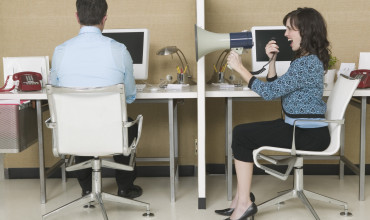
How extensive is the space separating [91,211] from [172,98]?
923mm

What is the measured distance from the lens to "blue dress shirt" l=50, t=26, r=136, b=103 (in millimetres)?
2939

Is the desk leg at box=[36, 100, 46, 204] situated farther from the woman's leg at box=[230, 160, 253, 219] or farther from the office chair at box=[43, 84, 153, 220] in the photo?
the woman's leg at box=[230, 160, 253, 219]

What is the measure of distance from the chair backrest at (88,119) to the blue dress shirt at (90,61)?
16 centimetres

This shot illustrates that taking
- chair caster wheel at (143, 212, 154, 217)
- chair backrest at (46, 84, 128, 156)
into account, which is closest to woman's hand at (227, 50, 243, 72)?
chair backrest at (46, 84, 128, 156)

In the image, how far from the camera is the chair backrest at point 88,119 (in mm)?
2797

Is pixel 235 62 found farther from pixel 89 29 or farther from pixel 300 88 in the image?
pixel 89 29

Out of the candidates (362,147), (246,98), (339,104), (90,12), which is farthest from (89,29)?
(362,147)

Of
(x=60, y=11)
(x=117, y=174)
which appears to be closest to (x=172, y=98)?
(x=117, y=174)

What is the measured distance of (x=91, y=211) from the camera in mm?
3430

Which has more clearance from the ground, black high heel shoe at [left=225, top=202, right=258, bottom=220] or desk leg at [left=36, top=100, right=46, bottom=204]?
desk leg at [left=36, top=100, right=46, bottom=204]

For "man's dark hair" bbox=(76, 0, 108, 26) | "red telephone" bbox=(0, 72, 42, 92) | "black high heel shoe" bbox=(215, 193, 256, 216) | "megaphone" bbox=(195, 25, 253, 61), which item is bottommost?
"black high heel shoe" bbox=(215, 193, 256, 216)

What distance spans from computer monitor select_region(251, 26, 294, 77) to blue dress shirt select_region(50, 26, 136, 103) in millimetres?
1220

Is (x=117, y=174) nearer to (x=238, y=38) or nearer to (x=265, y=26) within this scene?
(x=238, y=38)

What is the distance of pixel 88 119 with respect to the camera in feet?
9.32
